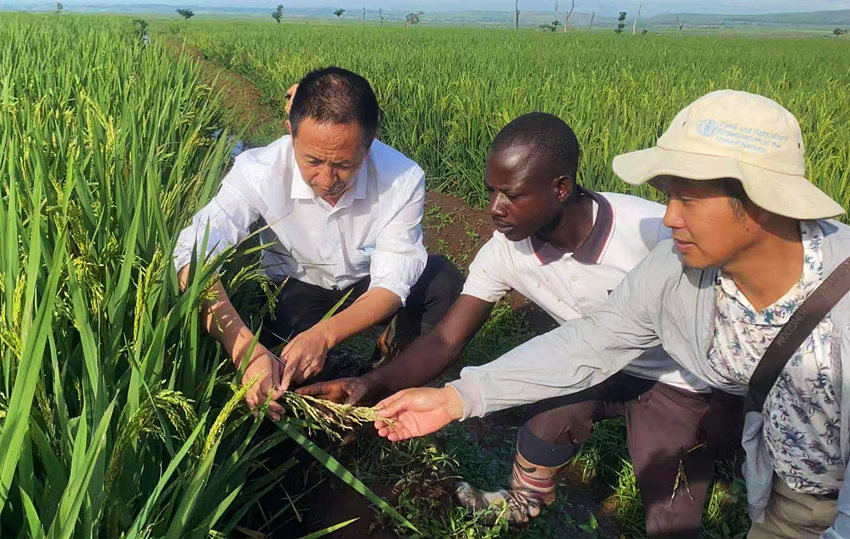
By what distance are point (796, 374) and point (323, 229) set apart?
1660 millimetres

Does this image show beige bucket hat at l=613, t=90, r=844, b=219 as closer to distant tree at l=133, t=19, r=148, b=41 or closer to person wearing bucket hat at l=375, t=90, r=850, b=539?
person wearing bucket hat at l=375, t=90, r=850, b=539

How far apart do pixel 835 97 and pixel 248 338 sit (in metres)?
7.48

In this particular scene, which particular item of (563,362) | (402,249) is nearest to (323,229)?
(402,249)

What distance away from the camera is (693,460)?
2012mm

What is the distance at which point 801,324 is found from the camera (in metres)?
1.25

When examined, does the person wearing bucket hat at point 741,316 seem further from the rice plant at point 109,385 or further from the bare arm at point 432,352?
the rice plant at point 109,385

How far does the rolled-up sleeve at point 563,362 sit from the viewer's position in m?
1.71

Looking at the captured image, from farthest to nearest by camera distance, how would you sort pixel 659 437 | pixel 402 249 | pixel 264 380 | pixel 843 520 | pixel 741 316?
pixel 402 249 < pixel 659 437 < pixel 264 380 < pixel 741 316 < pixel 843 520

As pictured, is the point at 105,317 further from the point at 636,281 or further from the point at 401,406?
the point at 636,281

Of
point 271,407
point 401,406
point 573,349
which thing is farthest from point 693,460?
point 271,407

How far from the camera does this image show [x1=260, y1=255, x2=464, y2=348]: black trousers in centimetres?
259

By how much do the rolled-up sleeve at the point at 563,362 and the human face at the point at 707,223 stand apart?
390 mm

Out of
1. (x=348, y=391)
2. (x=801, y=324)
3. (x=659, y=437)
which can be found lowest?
(x=659, y=437)

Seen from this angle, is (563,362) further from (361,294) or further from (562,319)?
(361,294)
